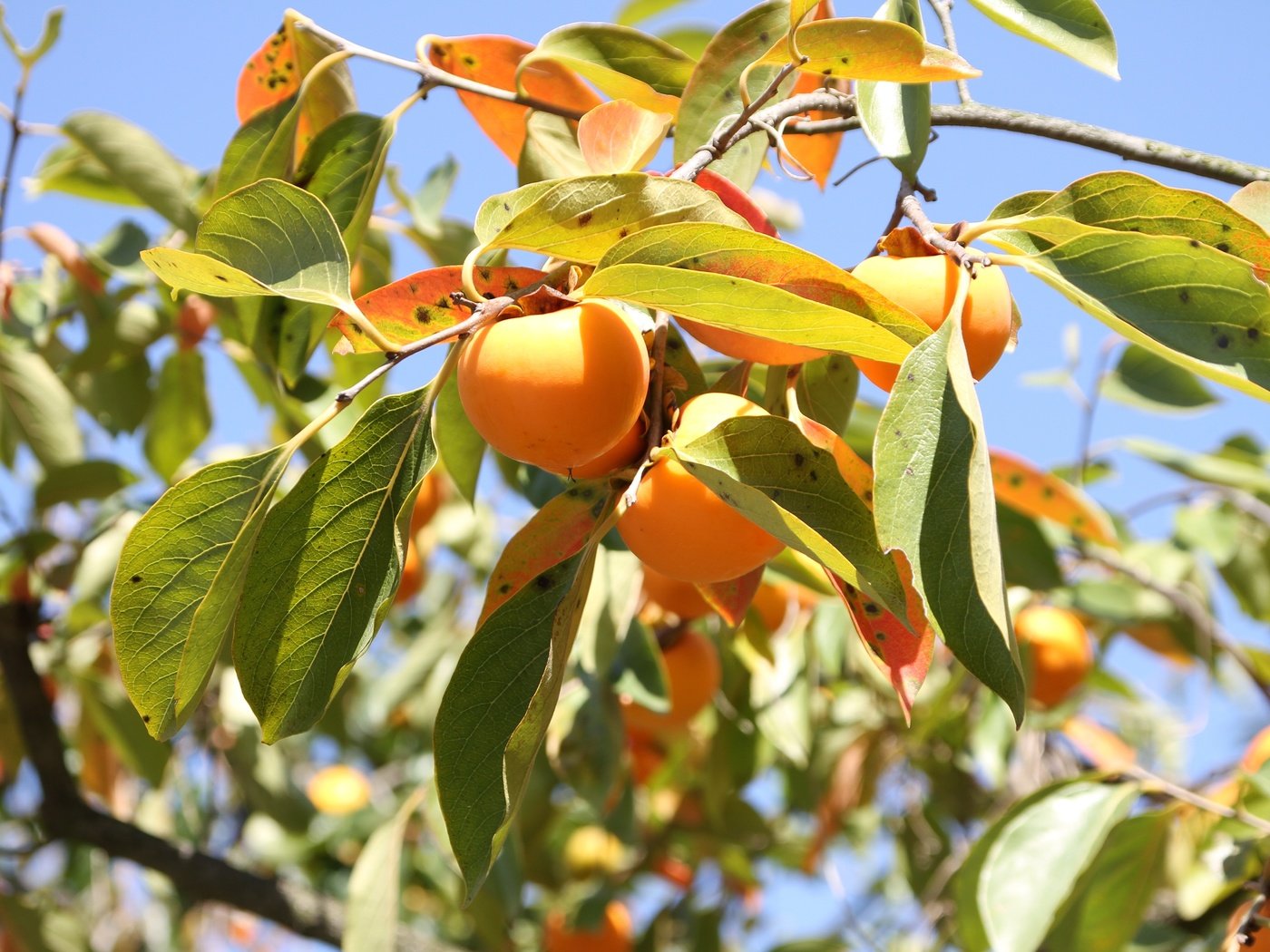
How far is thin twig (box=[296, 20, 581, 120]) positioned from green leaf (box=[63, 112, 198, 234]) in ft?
1.43

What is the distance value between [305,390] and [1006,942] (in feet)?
3.69

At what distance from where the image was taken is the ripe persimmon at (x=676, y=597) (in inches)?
61.0

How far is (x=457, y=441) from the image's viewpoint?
4.35 feet

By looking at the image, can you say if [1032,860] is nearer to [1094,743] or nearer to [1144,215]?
[1144,215]

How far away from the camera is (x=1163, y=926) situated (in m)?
2.04

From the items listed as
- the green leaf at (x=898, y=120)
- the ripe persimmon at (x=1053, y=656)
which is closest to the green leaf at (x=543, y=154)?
the green leaf at (x=898, y=120)

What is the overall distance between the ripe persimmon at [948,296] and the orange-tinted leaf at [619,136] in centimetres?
25

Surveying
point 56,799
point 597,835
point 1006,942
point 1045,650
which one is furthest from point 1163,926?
point 56,799

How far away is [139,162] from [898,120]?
1196 mm

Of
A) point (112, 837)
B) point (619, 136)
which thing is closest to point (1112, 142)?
point (619, 136)

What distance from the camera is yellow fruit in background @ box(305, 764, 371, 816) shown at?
3.15 m

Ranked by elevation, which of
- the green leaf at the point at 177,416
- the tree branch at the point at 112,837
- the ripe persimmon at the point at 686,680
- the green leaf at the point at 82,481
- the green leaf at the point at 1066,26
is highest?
the green leaf at the point at 1066,26

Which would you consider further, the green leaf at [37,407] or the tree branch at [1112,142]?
the green leaf at [37,407]

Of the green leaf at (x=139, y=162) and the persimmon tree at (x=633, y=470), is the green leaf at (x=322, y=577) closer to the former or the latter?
the persimmon tree at (x=633, y=470)
